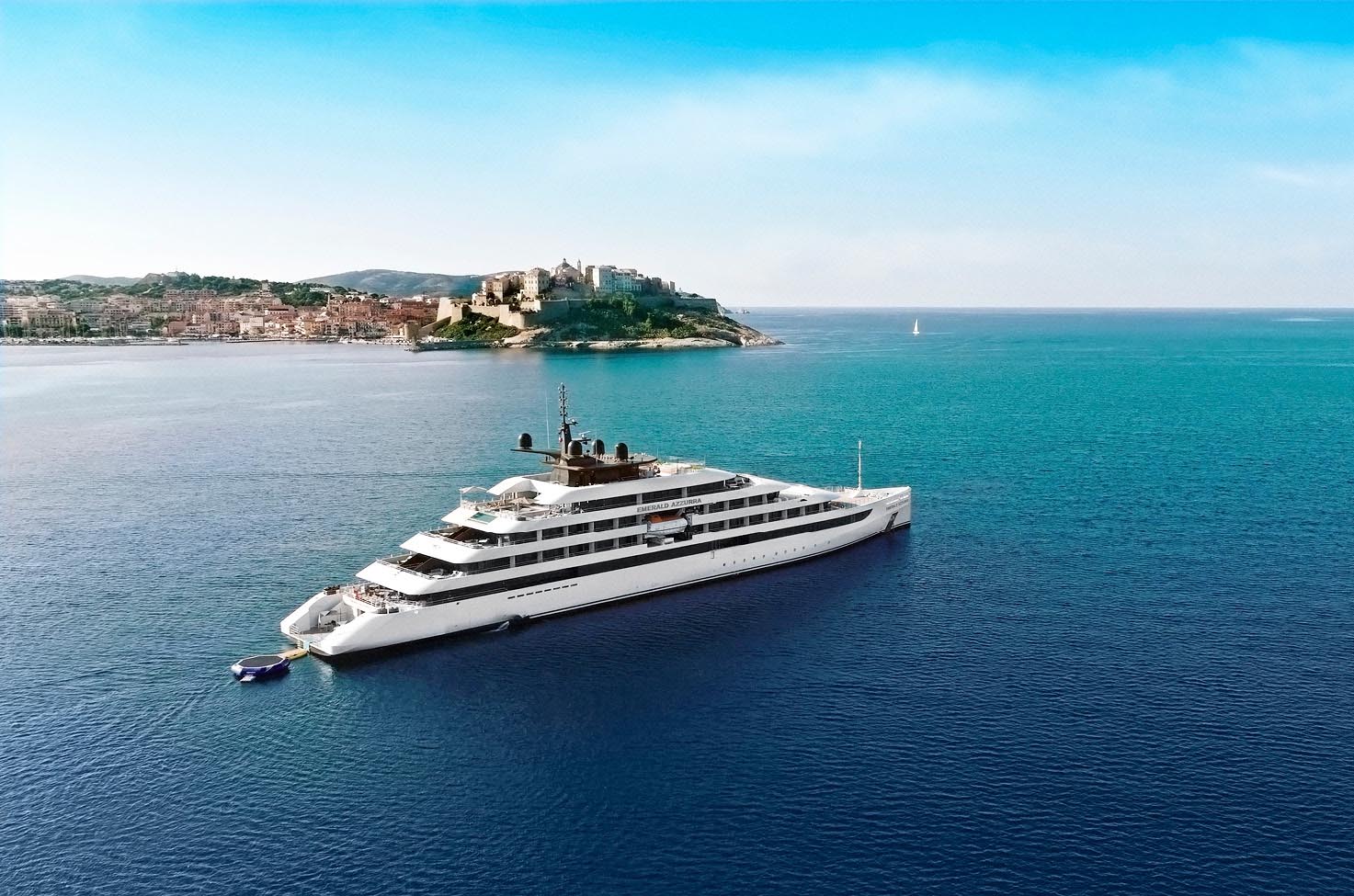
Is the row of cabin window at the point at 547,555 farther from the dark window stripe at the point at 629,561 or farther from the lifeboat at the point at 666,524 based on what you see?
the lifeboat at the point at 666,524

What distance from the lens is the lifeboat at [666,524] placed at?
5356cm

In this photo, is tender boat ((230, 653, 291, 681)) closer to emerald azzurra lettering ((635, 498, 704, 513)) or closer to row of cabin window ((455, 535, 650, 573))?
row of cabin window ((455, 535, 650, 573))

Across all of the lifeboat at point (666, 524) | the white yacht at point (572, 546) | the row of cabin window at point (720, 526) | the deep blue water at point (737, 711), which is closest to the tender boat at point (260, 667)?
the deep blue water at point (737, 711)

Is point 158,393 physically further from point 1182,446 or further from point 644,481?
point 1182,446

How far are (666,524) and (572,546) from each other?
614 cm

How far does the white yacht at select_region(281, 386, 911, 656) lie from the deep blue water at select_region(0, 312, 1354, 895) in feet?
5.23

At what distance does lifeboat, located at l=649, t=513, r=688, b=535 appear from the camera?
176 ft

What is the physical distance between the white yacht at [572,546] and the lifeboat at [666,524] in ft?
0.32

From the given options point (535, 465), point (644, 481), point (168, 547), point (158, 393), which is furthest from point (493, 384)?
point (644, 481)

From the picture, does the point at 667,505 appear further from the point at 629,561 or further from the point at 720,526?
the point at 629,561

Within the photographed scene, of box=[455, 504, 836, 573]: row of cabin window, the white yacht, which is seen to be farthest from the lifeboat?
box=[455, 504, 836, 573]: row of cabin window

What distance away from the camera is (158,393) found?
155000mm

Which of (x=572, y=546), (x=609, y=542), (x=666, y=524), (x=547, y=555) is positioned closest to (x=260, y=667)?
(x=547, y=555)

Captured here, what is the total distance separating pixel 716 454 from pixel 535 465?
17.9 metres
